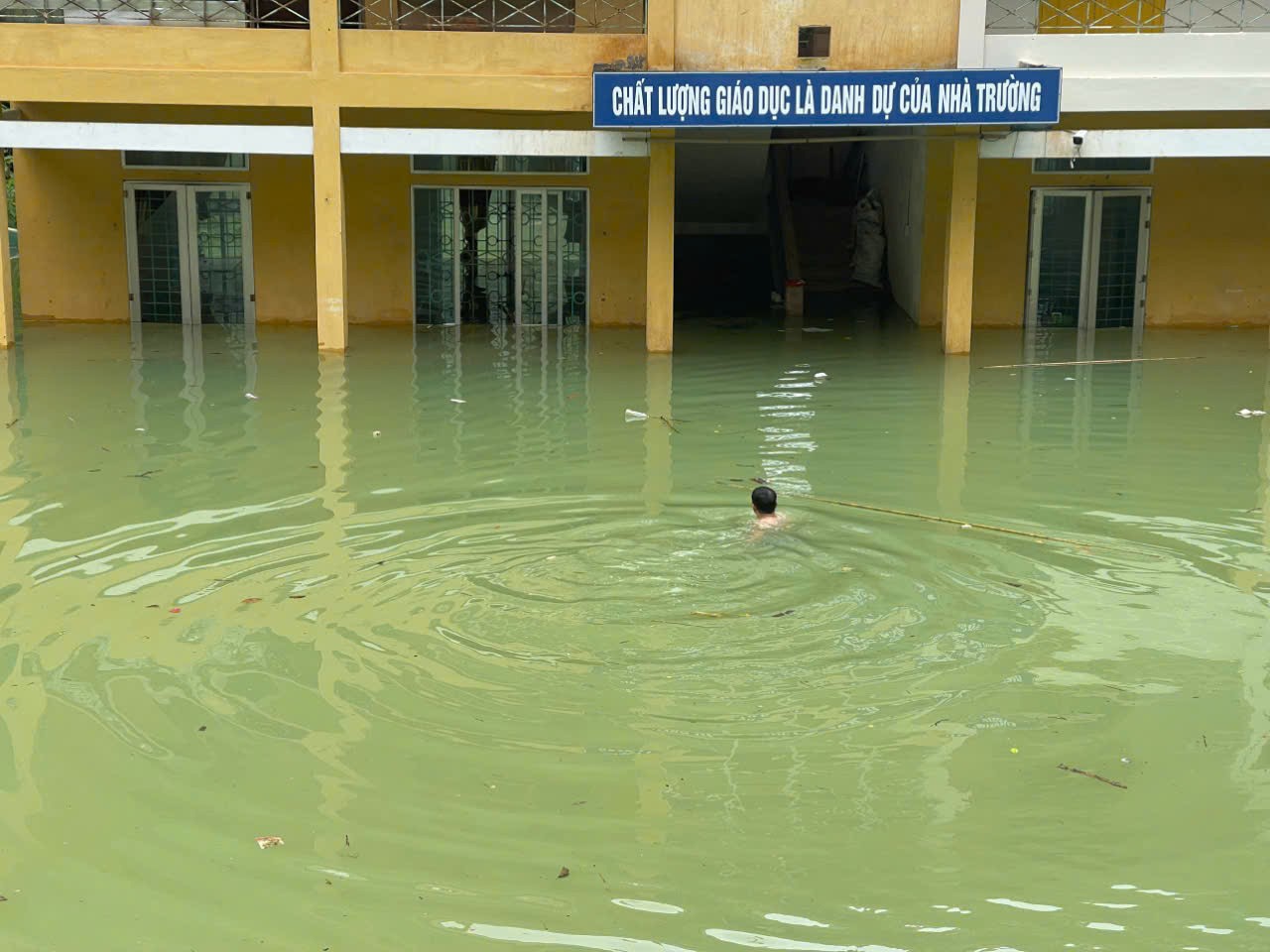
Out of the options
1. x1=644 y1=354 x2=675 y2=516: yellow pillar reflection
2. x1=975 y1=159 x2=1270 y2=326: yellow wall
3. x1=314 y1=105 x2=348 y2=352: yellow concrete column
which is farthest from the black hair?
x1=975 y1=159 x2=1270 y2=326: yellow wall

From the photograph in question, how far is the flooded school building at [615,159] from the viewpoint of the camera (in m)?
15.7

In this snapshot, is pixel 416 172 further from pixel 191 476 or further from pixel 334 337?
pixel 191 476

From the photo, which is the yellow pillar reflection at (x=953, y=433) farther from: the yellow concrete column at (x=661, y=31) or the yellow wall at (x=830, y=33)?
the yellow concrete column at (x=661, y=31)

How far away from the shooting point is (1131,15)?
1842 cm

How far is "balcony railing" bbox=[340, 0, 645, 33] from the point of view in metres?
18.4

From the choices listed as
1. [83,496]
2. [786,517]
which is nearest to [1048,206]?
[786,517]

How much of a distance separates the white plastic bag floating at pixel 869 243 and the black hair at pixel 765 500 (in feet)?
47.1

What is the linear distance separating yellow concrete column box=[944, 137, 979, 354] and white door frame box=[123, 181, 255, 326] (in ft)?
29.3

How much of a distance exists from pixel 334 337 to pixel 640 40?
470cm

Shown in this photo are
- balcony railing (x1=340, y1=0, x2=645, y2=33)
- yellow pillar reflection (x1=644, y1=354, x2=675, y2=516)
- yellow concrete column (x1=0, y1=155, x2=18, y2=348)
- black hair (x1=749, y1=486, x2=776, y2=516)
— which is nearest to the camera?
black hair (x1=749, y1=486, x2=776, y2=516)

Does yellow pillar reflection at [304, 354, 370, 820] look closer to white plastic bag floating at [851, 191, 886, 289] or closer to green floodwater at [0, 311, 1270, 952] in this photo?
green floodwater at [0, 311, 1270, 952]

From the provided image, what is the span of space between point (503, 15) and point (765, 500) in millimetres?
12316

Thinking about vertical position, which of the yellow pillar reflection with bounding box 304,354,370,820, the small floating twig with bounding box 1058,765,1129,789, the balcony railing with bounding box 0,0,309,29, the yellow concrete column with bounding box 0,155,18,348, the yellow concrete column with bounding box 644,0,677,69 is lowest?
the small floating twig with bounding box 1058,765,1129,789

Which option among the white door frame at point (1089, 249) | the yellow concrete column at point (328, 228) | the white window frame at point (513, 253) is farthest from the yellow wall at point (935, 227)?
the yellow concrete column at point (328, 228)
